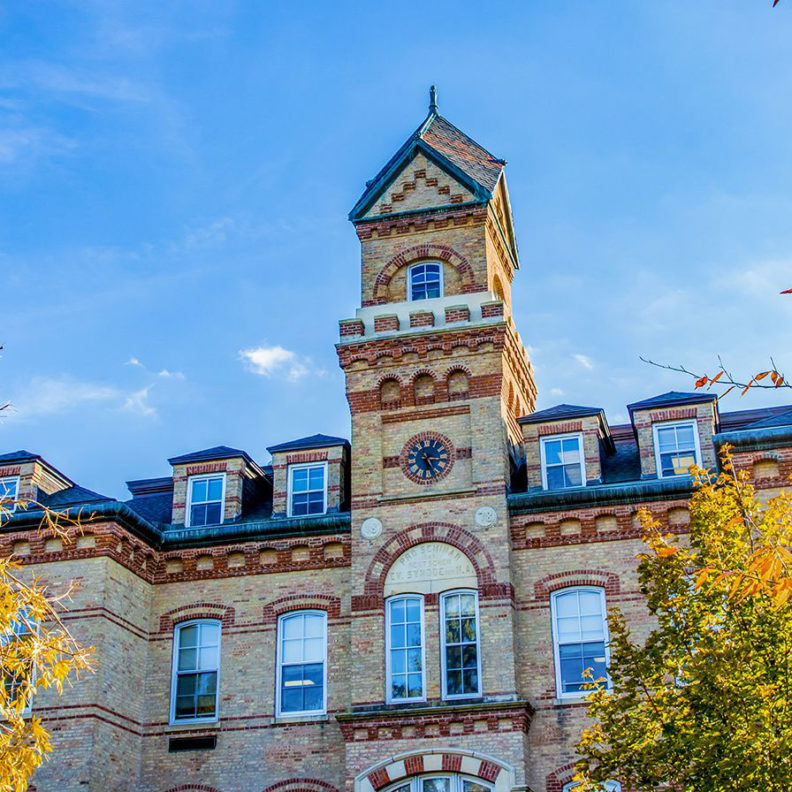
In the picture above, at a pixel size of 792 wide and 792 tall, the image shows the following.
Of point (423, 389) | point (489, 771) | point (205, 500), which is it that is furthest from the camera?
point (205, 500)

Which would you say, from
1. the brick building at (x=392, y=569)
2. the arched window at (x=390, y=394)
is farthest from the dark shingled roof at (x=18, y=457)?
the arched window at (x=390, y=394)

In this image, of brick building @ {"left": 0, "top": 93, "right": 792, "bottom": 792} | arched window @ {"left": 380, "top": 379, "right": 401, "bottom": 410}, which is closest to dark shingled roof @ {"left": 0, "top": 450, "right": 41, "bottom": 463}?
brick building @ {"left": 0, "top": 93, "right": 792, "bottom": 792}

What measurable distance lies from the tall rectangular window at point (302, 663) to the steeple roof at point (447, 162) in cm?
1023

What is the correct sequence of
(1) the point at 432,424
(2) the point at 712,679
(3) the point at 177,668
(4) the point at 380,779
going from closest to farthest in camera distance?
(2) the point at 712,679, (4) the point at 380,779, (3) the point at 177,668, (1) the point at 432,424

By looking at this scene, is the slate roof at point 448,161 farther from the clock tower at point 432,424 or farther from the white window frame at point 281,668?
the white window frame at point 281,668

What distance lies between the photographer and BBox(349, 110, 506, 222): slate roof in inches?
1183

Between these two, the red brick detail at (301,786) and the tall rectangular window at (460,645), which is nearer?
the tall rectangular window at (460,645)

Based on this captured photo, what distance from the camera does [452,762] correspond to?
23812mm

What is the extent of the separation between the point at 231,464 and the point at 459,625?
721cm

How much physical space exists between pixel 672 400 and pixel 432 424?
549 cm

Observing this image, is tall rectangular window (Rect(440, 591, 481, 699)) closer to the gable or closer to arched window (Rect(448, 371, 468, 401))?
arched window (Rect(448, 371, 468, 401))

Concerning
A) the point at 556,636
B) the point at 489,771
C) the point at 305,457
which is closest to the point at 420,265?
the point at 305,457

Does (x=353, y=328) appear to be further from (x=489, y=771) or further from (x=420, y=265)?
(x=489, y=771)

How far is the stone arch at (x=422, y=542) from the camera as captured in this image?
2566cm
